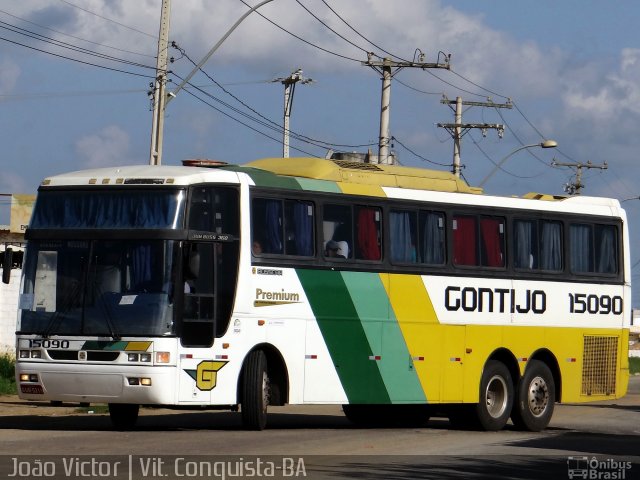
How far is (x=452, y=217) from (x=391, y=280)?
177 cm

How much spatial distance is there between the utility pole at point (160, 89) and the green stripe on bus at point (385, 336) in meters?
9.54

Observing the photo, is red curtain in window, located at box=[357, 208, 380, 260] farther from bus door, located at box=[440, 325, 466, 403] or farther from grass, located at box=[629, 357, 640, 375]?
grass, located at box=[629, 357, 640, 375]

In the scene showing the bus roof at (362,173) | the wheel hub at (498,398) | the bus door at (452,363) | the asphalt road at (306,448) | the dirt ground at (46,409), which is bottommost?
the asphalt road at (306,448)

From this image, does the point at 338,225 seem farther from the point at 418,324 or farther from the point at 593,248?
the point at 593,248

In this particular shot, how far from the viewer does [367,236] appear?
65.5ft

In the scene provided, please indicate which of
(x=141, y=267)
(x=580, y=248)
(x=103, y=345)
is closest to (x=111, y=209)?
(x=141, y=267)

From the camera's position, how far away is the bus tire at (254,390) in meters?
18.1

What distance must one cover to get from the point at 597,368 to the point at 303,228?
656 centimetres

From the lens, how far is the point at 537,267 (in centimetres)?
2222

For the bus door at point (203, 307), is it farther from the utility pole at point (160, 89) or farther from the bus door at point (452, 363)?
the utility pole at point (160, 89)

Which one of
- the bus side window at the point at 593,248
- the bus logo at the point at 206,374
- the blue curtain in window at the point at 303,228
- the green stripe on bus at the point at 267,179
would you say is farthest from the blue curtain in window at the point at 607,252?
the bus logo at the point at 206,374

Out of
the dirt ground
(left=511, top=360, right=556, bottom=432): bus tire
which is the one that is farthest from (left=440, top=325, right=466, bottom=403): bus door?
the dirt ground

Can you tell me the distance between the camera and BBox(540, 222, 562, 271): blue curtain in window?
22359mm

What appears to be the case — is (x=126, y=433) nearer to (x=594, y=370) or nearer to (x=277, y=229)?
(x=277, y=229)
